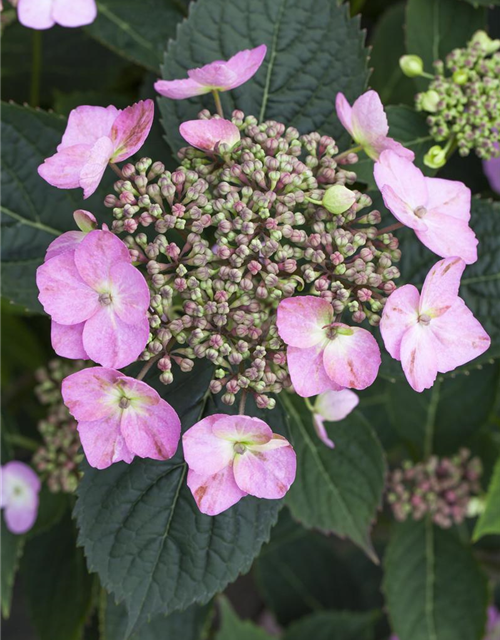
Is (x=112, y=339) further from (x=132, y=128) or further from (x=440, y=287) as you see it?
(x=440, y=287)

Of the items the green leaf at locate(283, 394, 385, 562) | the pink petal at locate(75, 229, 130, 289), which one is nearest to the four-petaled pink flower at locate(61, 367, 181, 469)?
the pink petal at locate(75, 229, 130, 289)

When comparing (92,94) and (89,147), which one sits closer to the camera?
(89,147)

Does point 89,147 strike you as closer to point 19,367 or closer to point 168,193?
point 168,193

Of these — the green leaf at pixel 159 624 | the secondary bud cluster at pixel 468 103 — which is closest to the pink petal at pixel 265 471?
the secondary bud cluster at pixel 468 103

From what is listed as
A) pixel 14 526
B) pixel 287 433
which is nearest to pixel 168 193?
pixel 287 433

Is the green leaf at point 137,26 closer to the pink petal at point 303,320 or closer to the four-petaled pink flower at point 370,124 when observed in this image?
the four-petaled pink flower at point 370,124

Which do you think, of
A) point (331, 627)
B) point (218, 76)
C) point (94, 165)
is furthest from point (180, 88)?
point (331, 627)

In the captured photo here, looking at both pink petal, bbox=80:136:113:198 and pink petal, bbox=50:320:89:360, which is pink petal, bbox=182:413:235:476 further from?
pink petal, bbox=80:136:113:198

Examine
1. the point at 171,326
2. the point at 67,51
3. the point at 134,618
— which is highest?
the point at 171,326
